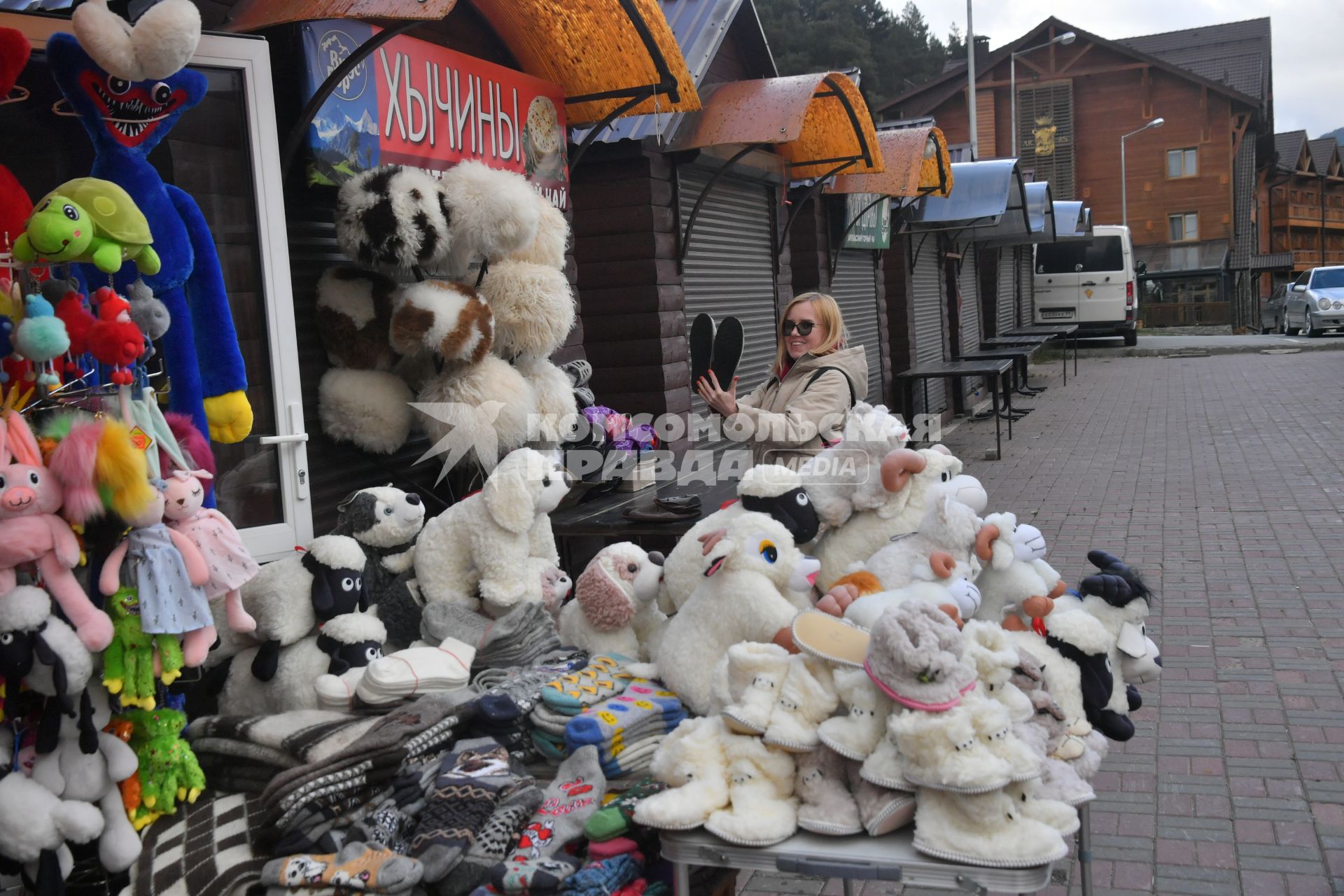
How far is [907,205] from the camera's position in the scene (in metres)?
12.0

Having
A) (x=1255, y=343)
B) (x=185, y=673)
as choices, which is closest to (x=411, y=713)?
(x=185, y=673)

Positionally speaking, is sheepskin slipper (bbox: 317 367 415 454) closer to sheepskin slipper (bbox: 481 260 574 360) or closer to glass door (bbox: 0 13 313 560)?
glass door (bbox: 0 13 313 560)

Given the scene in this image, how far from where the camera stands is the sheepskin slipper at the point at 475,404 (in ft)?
14.0

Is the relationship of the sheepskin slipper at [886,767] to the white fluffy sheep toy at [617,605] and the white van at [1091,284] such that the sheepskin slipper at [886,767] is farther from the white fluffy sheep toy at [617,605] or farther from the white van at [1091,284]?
the white van at [1091,284]

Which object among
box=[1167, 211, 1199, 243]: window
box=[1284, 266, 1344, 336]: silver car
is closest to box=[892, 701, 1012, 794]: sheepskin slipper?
box=[1284, 266, 1344, 336]: silver car

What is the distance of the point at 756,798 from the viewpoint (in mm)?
2432

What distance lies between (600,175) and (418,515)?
378 centimetres

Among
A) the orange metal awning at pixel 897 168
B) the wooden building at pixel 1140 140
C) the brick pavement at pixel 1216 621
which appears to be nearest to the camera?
the brick pavement at pixel 1216 621

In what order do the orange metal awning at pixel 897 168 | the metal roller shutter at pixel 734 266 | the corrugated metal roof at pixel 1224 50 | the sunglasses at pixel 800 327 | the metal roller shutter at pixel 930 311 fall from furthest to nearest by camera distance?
the corrugated metal roof at pixel 1224 50 → the metal roller shutter at pixel 930 311 → the orange metal awning at pixel 897 168 → the metal roller shutter at pixel 734 266 → the sunglasses at pixel 800 327

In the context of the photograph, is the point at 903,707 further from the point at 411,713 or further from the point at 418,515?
the point at 418,515

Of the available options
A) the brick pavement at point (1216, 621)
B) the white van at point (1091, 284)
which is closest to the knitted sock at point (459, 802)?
the brick pavement at point (1216, 621)

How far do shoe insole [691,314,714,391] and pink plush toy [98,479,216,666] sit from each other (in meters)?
2.56

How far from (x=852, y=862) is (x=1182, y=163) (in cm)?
4246

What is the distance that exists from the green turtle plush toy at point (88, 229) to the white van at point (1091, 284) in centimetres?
2369
